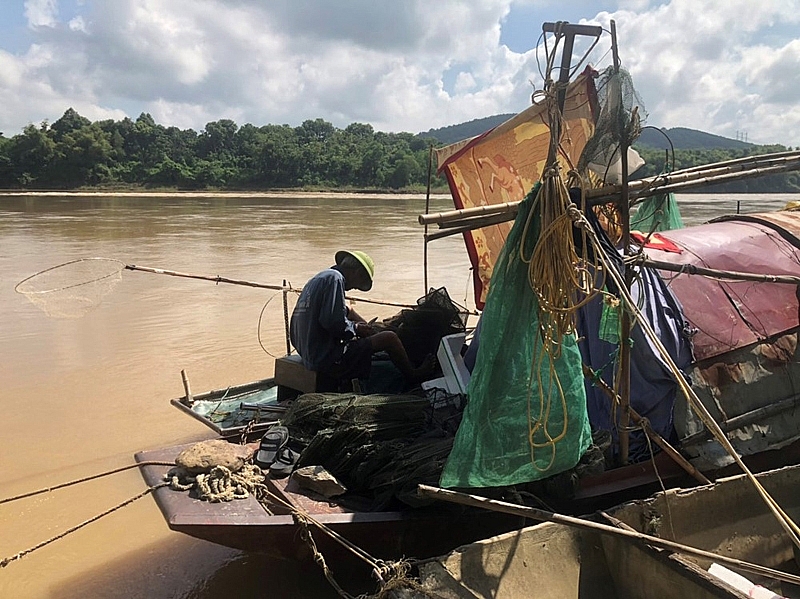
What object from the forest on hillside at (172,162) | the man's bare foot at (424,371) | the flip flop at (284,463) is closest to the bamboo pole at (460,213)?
the flip flop at (284,463)

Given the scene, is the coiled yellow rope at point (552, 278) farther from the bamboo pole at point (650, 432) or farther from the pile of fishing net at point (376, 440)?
the pile of fishing net at point (376, 440)

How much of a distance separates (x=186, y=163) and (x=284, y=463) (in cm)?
6420

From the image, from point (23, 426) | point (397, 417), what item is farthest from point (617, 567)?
point (23, 426)

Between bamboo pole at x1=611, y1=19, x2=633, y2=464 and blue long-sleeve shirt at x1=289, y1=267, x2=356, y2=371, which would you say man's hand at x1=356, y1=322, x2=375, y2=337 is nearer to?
blue long-sleeve shirt at x1=289, y1=267, x2=356, y2=371

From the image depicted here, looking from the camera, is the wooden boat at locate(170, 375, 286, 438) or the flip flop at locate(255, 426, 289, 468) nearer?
the flip flop at locate(255, 426, 289, 468)

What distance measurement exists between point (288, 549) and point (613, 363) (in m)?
2.04

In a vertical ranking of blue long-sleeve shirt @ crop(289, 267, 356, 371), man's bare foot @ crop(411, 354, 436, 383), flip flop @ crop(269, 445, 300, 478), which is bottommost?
flip flop @ crop(269, 445, 300, 478)

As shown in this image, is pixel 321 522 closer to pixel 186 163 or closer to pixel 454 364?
pixel 454 364

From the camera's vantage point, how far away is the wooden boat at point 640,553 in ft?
9.34

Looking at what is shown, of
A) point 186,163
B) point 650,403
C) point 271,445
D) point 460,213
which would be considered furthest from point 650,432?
point 186,163

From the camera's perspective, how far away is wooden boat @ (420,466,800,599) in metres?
2.85

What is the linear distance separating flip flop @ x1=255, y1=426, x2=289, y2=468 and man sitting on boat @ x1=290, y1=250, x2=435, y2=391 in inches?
27.5

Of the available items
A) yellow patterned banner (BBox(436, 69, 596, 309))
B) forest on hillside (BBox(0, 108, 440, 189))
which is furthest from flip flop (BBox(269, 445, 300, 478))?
forest on hillside (BBox(0, 108, 440, 189))

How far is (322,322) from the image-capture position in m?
4.49
